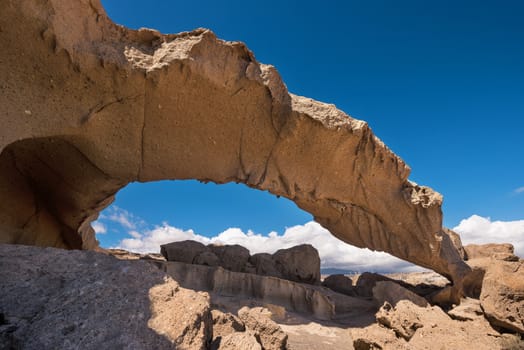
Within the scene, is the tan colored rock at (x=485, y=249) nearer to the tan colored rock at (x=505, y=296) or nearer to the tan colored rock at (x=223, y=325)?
the tan colored rock at (x=505, y=296)

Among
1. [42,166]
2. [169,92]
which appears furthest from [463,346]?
[42,166]

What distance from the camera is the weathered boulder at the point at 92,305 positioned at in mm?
1759

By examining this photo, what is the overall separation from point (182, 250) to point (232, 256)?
58.2 inches

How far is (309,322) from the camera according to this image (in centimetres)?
713

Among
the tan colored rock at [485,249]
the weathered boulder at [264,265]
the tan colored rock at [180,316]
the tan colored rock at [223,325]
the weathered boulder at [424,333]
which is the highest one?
the tan colored rock at [485,249]

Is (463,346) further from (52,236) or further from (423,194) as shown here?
(52,236)

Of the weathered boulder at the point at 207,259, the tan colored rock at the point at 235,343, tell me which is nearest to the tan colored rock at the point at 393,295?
the weathered boulder at the point at 207,259

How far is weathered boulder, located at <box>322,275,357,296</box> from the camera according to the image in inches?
432

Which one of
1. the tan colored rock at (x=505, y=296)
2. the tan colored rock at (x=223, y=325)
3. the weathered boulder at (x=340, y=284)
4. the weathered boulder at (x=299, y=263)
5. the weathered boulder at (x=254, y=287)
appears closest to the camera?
the tan colored rock at (x=223, y=325)

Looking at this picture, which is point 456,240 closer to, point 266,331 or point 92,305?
point 266,331

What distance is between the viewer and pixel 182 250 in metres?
8.91

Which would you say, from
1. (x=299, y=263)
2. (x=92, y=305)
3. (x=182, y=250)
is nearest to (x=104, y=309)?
(x=92, y=305)

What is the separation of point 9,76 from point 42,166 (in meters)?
3.10

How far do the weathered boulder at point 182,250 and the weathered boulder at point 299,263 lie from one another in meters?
2.53
